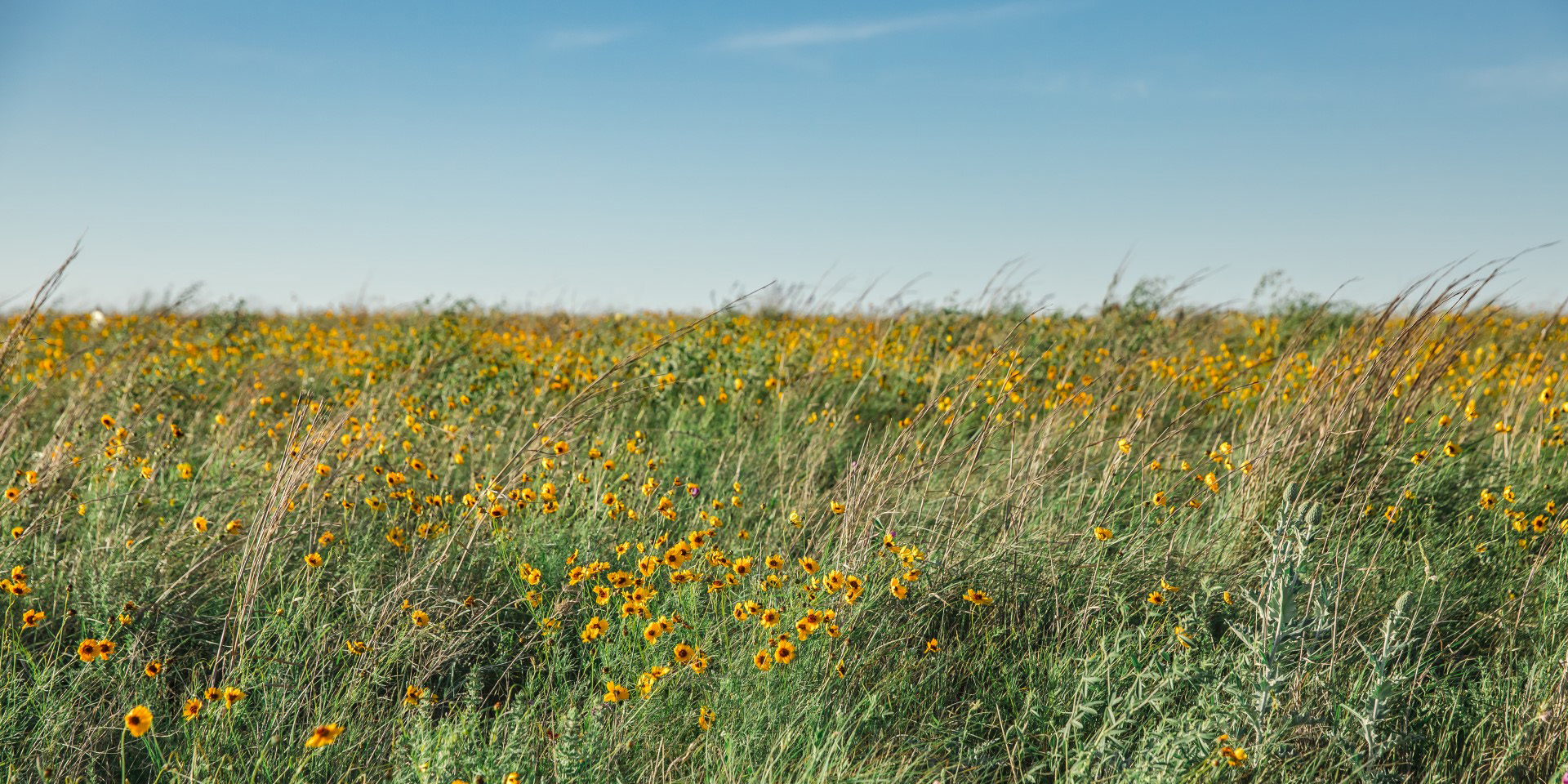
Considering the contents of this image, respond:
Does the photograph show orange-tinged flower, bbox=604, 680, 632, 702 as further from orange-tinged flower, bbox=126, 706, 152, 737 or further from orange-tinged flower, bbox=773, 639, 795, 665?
orange-tinged flower, bbox=126, 706, 152, 737

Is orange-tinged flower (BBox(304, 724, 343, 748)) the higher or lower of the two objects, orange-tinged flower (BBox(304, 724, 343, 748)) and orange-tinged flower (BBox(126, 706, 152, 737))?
the lower

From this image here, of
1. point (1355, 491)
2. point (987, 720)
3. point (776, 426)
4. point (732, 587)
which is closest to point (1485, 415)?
point (1355, 491)

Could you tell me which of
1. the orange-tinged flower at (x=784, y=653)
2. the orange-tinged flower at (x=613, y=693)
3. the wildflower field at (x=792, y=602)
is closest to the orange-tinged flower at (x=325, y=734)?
the wildflower field at (x=792, y=602)

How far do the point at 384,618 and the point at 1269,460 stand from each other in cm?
276

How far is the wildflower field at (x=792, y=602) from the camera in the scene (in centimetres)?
176

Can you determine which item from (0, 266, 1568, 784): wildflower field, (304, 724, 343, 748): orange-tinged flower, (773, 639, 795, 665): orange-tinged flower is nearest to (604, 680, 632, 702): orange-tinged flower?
(0, 266, 1568, 784): wildflower field

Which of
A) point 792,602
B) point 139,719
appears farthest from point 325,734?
point 792,602

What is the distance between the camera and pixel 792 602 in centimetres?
213

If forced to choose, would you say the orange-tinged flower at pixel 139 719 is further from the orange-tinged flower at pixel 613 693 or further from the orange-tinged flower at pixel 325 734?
the orange-tinged flower at pixel 613 693

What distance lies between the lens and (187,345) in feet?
18.1

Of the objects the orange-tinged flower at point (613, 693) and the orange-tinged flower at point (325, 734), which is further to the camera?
the orange-tinged flower at point (613, 693)

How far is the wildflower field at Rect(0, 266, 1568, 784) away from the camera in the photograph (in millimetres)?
1761

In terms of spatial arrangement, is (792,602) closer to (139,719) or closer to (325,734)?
(325,734)

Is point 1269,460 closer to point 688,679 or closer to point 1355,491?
point 1355,491
